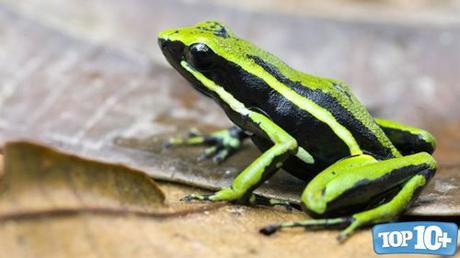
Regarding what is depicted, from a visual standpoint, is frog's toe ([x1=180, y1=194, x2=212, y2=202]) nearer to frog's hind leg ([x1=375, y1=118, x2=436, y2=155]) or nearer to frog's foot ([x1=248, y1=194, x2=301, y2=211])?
frog's foot ([x1=248, y1=194, x2=301, y2=211])

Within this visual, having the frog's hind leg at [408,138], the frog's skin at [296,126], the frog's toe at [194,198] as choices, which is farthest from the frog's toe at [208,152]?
the frog's hind leg at [408,138]

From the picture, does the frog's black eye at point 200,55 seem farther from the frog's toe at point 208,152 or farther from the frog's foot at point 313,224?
the frog's foot at point 313,224

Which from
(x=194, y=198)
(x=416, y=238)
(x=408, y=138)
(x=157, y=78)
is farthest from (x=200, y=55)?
(x=157, y=78)

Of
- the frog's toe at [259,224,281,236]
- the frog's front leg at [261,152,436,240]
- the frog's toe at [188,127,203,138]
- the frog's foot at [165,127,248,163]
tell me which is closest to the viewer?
the frog's toe at [259,224,281,236]

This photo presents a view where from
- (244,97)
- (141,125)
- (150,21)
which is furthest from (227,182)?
(150,21)

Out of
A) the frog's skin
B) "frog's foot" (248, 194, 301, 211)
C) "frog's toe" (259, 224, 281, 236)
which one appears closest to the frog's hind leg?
the frog's skin

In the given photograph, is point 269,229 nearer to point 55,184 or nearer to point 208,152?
point 55,184

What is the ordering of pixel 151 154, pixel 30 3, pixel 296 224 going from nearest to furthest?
1. pixel 296 224
2. pixel 151 154
3. pixel 30 3

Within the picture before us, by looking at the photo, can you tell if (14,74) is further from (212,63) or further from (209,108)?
(212,63)
